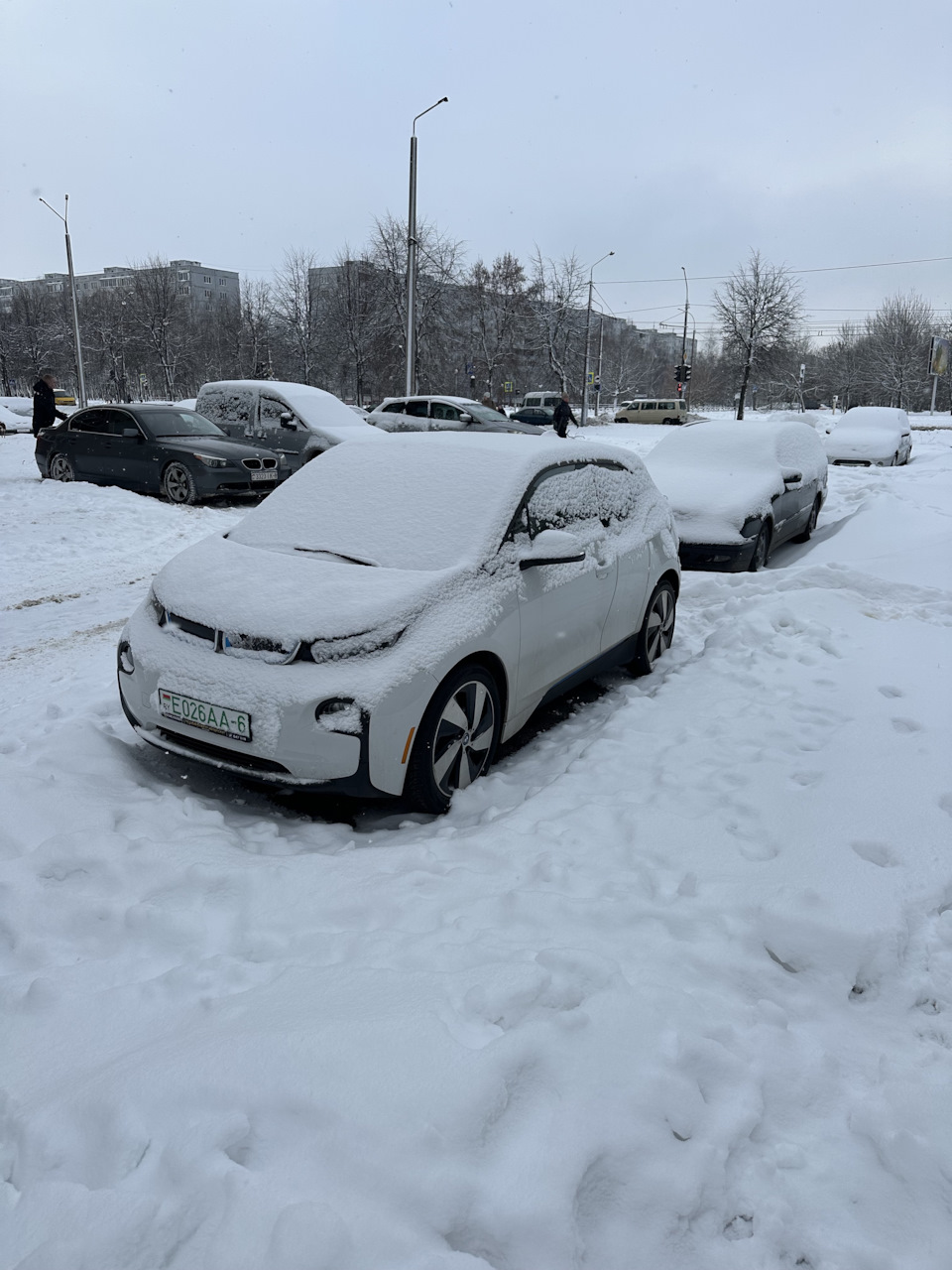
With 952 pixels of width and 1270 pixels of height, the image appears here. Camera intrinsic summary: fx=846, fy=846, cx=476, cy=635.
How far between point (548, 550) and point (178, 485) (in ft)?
29.3

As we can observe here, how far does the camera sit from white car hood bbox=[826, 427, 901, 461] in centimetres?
1969

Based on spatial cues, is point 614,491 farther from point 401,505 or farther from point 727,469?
point 727,469

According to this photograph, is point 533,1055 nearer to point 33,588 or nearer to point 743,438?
point 33,588

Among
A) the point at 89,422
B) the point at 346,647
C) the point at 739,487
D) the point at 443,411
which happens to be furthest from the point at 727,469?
the point at 443,411

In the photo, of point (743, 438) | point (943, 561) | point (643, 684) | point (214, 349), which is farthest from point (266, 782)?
point (214, 349)

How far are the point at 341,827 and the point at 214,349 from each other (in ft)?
203

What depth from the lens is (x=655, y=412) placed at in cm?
4722

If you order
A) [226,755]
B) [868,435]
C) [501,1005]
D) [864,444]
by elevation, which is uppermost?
[868,435]

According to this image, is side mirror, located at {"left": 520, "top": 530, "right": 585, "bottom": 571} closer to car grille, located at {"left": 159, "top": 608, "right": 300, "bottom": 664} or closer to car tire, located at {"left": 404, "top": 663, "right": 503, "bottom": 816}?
car tire, located at {"left": 404, "top": 663, "right": 503, "bottom": 816}

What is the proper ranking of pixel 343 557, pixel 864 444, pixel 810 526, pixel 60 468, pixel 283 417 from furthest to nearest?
pixel 864 444 → pixel 283 417 → pixel 60 468 → pixel 810 526 → pixel 343 557

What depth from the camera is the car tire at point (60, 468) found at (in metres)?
12.5

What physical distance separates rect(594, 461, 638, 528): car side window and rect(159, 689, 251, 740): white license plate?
8.41 feet

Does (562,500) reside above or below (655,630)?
above

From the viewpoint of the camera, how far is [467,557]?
3.87 metres
